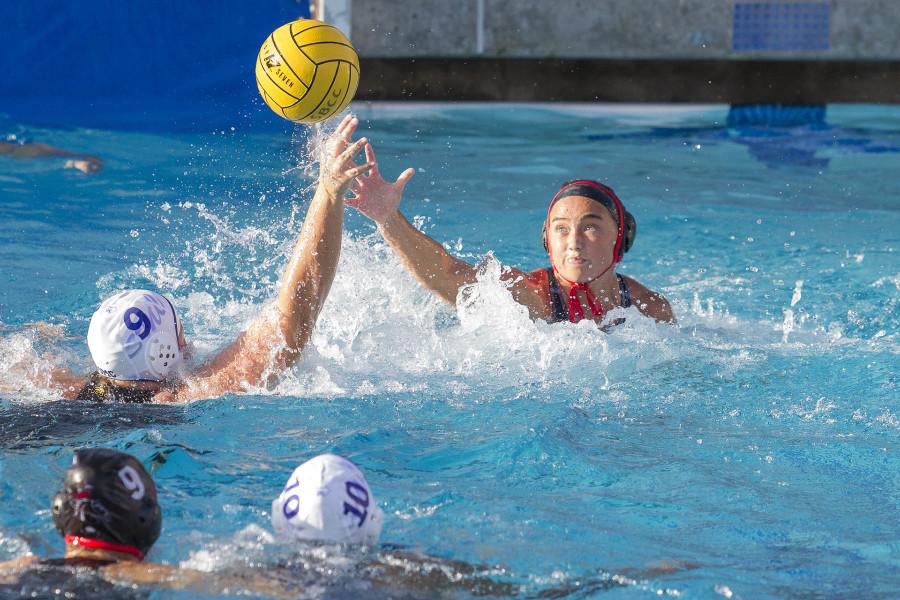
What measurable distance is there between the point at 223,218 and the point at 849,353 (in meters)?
3.78

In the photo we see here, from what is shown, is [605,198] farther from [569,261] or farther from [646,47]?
[646,47]

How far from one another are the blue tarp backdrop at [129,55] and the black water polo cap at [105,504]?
6.82 meters

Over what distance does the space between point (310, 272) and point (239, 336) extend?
44 cm

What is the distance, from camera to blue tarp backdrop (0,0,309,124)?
9000 mm

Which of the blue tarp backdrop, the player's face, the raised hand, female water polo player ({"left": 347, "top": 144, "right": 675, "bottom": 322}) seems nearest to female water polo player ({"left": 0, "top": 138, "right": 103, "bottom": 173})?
the blue tarp backdrop

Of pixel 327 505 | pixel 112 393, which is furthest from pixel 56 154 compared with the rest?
pixel 327 505

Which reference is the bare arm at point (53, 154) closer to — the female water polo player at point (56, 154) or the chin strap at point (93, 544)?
the female water polo player at point (56, 154)

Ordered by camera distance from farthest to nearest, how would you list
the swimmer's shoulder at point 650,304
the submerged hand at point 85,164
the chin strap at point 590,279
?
the submerged hand at point 85,164 < the swimmer's shoulder at point 650,304 < the chin strap at point 590,279

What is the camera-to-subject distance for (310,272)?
3.45m

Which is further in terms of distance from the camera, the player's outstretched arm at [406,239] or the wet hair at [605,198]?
the wet hair at [605,198]

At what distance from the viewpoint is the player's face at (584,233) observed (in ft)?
14.9

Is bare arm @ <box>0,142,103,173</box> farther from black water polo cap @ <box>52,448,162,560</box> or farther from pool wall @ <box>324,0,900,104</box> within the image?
black water polo cap @ <box>52,448,162,560</box>

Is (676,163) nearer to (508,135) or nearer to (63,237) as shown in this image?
(508,135)

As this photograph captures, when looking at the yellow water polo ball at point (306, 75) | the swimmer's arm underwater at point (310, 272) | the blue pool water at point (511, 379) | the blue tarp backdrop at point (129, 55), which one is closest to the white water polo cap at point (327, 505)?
the blue pool water at point (511, 379)
